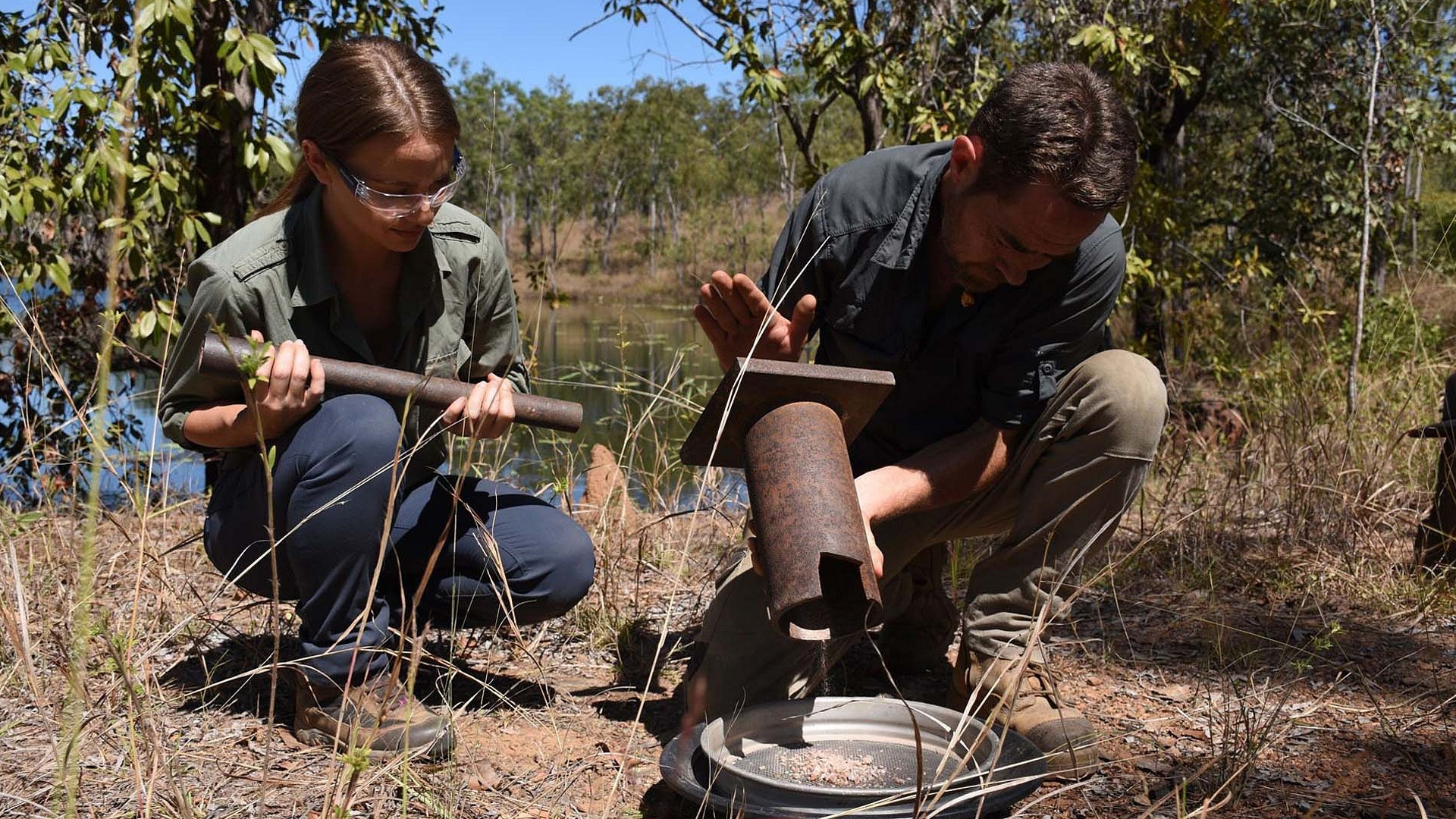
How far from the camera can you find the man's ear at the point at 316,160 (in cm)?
234

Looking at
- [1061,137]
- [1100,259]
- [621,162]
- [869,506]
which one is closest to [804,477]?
[869,506]

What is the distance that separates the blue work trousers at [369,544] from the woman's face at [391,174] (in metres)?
0.34

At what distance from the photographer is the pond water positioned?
3561 mm

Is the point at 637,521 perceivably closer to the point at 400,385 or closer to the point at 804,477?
the point at 400,385

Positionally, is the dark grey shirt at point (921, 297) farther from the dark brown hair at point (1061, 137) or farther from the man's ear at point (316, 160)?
the man's ear at point (316, 160)

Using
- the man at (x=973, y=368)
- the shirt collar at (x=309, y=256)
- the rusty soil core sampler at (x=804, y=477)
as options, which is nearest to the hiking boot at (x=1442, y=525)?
the man at (x=973, y=368)

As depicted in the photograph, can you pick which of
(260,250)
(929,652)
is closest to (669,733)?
(929,652)

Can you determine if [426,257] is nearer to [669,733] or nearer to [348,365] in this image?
[348,365]

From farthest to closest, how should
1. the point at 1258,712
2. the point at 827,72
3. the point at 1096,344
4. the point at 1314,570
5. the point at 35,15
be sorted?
the point at 827,72 < the point at 35,15 < the point at 1314,570 < the point at 1096,344 < the point at 1258,712

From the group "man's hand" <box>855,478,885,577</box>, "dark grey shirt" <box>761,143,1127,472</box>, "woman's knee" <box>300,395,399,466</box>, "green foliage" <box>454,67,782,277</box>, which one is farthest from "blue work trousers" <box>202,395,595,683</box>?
"green foliage" <box>454,67,782,277</box>

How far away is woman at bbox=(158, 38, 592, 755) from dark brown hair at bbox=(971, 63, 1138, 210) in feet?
3.61

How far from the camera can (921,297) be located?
8.59ft

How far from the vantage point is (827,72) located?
5.06 m

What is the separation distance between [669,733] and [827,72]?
11.0ft
